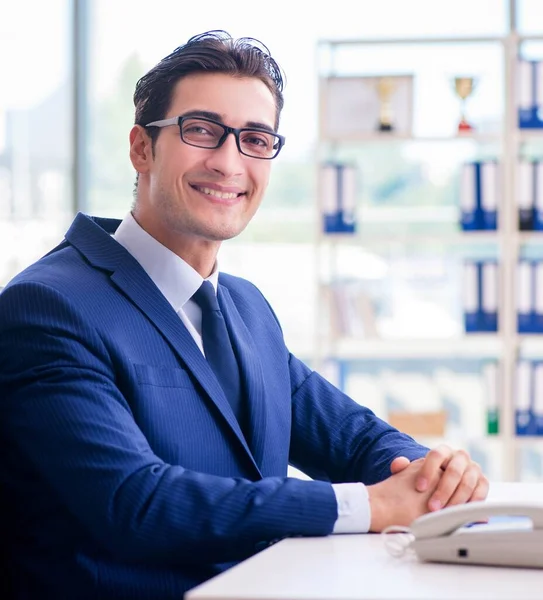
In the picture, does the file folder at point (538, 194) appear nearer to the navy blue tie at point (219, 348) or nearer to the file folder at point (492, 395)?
the file folder at point (492, 395)

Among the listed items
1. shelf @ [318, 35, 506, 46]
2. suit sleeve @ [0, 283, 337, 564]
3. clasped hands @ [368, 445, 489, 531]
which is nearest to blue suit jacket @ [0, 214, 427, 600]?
suit sleeve @ [0, 283, 337, 564]

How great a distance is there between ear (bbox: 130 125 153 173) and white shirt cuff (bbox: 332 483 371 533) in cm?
84

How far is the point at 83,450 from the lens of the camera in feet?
4.80

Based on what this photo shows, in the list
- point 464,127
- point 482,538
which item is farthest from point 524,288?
point 482,538

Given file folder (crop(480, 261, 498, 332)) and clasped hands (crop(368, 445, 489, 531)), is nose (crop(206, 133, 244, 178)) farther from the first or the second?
file folder (crop(480, 261, 498, 332))

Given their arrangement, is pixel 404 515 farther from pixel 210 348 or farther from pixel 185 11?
pixel 185 11

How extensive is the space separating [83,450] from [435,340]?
3361 mm

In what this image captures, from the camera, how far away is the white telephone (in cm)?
130

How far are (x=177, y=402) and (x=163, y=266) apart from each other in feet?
1.03

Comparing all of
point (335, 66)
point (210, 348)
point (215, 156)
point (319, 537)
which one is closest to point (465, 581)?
point (319, 537)

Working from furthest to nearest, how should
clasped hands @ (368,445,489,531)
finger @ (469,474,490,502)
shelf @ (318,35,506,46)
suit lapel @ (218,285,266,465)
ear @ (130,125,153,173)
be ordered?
shelf @ (318,35,506,46) < ear @ (130,125,153,173) < suit lapel @ (218,285,266,465) < finger @ (469,474,490,502) < clasped hands @ (368,445,489,531)

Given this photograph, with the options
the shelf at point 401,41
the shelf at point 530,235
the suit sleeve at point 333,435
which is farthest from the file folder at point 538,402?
the suit sleeve at point 333,435

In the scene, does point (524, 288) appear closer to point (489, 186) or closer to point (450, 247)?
point (489, 186)

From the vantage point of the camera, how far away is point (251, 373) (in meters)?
1.88
